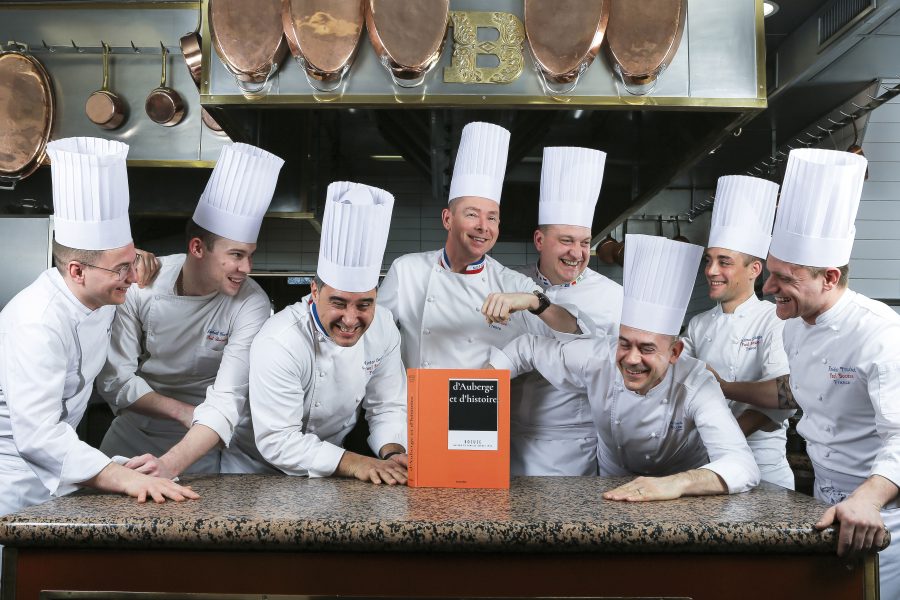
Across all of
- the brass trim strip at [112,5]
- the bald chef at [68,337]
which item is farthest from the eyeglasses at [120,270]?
the brass trim strip at [112,5]

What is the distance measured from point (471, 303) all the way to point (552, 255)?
343 mm

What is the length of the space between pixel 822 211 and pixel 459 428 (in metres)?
1.12

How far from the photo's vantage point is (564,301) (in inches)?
104

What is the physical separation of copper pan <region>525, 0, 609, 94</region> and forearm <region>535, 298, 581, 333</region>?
0.65 m

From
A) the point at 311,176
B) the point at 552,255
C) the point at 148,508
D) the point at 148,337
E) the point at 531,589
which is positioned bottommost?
the point at 531,589

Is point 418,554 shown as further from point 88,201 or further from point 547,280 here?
point 547,280

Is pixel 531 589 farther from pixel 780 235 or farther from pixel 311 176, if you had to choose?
pixel 311 176

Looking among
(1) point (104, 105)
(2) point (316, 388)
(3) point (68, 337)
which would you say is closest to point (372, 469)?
(2) point (316, 388)

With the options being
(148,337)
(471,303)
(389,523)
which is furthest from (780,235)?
(148,337)

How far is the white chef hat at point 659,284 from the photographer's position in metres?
2.10

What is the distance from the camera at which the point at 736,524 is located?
145cm

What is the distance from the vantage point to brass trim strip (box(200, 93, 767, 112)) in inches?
92.2

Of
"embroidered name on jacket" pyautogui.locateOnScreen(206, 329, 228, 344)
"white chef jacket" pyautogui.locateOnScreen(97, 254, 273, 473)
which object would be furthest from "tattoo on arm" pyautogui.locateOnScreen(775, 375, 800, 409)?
"embroidered name on jacket" pyautogui.locateOnScreen(206, 329, 228, 344)

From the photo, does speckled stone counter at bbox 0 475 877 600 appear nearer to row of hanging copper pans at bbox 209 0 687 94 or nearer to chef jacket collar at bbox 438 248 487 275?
chef jacket collar at bbox 438 248 487 275
